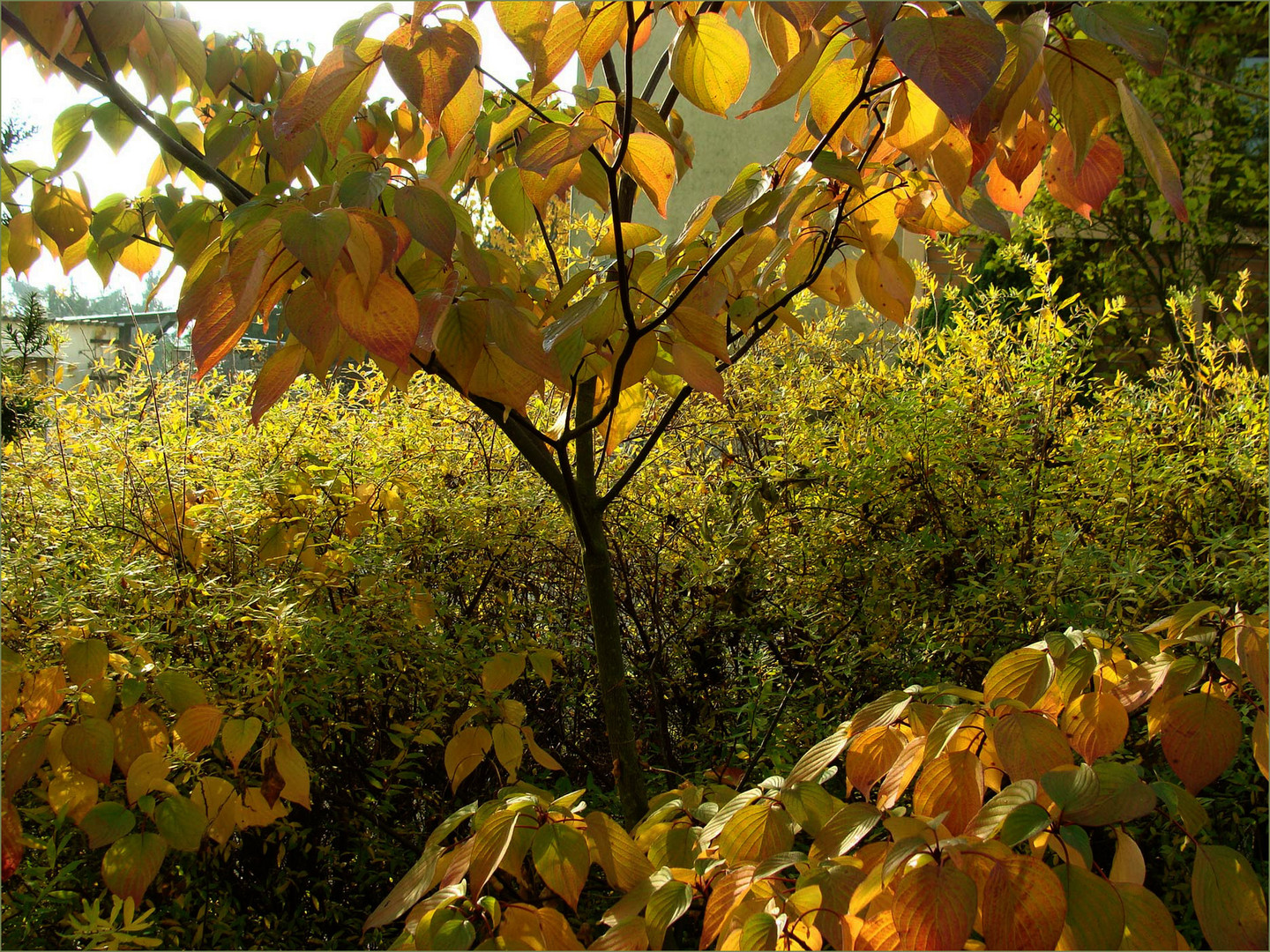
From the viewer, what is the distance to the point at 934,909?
0.72 metres

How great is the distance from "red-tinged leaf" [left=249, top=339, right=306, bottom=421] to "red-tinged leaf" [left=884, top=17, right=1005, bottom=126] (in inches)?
24.2

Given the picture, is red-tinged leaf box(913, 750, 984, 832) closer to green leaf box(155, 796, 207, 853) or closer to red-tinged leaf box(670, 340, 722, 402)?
red-tinged leaf box(670, 340, 722, 402)

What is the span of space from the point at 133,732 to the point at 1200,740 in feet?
4.17

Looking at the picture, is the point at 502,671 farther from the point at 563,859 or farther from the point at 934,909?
the point at 934,909

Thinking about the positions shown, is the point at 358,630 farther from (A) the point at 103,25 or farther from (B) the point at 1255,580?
(B) the point at 1255,580

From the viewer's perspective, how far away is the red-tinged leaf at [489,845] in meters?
0.87

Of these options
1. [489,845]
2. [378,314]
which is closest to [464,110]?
[378,314]

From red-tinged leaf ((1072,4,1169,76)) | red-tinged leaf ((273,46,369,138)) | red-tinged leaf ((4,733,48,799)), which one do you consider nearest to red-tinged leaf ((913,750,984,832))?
red-tinged leaf ((1072,4,1169,76))

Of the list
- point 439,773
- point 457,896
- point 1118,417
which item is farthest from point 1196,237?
point 457,896

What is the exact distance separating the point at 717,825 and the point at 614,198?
661 mm

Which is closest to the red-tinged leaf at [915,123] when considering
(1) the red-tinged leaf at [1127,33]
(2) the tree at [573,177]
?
(2) the tree at [573,177]

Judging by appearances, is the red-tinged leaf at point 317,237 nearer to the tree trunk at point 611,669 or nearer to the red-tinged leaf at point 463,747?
the tree trunk at point 611,669

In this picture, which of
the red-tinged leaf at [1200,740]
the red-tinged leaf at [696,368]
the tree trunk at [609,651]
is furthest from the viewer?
the tree trunk at [609,651]

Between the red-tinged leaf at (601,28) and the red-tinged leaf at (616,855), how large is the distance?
0.74m
